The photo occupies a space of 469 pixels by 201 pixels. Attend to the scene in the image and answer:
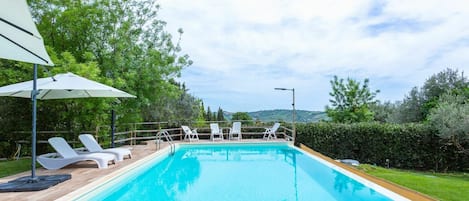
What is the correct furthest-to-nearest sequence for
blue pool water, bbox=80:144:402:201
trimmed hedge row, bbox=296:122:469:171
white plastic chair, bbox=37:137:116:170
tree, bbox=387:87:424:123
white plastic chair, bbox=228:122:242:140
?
tree, bbox=387:87:424:123, white plastic chair, bbox=228:122:242:140, trimmed hedge row, bbox=296:122:469:171, white plastic chair, bbox=37:137:116:170, blue pool water, bbox=80:144:402:201

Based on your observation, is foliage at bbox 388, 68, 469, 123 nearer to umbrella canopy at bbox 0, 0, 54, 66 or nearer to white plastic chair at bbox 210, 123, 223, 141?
white plastic chair at bbox 210, 123, 223, 141

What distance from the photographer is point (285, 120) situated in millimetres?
15938

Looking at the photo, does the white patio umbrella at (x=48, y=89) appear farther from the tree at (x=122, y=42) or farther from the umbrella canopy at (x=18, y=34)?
the umbrella canopy at (x=18, y=34)

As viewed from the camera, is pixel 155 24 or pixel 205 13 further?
pixel 155 24

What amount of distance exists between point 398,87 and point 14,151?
66.6 feet

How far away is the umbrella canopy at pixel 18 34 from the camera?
9.25 ft

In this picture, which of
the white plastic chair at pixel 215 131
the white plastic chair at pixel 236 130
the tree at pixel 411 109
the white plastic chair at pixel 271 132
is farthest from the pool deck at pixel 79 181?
the tree at pixel 411 109

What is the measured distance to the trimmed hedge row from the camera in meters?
12.9

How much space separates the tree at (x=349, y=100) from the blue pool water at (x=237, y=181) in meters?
13.7

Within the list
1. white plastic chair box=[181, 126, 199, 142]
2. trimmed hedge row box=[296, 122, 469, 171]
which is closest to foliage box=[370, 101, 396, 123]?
trimmed hedge row box=[296, 122, 469, 171]

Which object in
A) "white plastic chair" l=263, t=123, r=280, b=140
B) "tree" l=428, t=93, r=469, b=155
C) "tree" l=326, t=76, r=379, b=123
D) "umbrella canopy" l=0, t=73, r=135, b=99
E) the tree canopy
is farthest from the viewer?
"tree" l=326, t=76, r=379, b=123

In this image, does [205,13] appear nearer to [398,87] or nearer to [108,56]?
[108,56]

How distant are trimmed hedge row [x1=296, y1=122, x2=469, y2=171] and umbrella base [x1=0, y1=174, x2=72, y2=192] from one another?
33.9 ft

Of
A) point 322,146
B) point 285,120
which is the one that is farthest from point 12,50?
point 285,120
